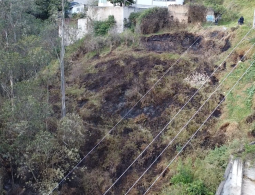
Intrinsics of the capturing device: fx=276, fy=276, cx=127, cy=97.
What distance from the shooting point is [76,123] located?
9711mm

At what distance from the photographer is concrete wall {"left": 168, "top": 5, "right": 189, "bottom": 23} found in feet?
53.8

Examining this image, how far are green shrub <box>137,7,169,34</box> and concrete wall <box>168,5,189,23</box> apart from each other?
0.34 m

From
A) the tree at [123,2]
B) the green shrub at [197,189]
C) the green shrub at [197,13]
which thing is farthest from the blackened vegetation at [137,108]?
the tree at [123,2]

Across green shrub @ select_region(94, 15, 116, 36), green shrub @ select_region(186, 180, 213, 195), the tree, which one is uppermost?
the tree

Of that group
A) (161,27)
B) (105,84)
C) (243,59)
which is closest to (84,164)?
(105,84)

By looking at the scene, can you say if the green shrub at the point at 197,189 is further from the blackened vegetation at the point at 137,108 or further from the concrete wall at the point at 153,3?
the concrete wall at the point at 153,3

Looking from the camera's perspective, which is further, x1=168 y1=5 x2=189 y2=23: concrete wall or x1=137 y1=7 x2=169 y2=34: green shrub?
x1=137 y1=7 x2=169 y2=34: green shrub

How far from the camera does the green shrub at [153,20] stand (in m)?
17.0

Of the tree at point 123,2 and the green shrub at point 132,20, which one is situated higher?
the tree at point 123,2

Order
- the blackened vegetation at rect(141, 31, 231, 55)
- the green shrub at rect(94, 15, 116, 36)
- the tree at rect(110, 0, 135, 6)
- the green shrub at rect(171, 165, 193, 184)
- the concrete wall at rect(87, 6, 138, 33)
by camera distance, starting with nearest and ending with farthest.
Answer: the green shrub at rect(171, 165, 193, 184), the blackened vegetation at rect(141, 31, 231, 55), the concrete wall at rect(87, 6, 138, 33), the green shrub at rect(94, 15, 116, 36), the tree at rect(110, 0, 135, 6)

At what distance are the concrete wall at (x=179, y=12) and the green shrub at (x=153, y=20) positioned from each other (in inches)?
13.2

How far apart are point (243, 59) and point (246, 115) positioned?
10.9 feet

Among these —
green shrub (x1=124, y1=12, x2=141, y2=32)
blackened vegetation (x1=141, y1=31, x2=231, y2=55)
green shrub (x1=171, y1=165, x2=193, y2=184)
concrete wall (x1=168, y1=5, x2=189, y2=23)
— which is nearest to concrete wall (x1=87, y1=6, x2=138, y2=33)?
green shrub (x1=124, y1=12, x2=141, y2=32)

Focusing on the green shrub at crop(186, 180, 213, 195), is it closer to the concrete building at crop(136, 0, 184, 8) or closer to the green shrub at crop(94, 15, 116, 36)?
the green shrub at crop(94, 15, 116, 36)
